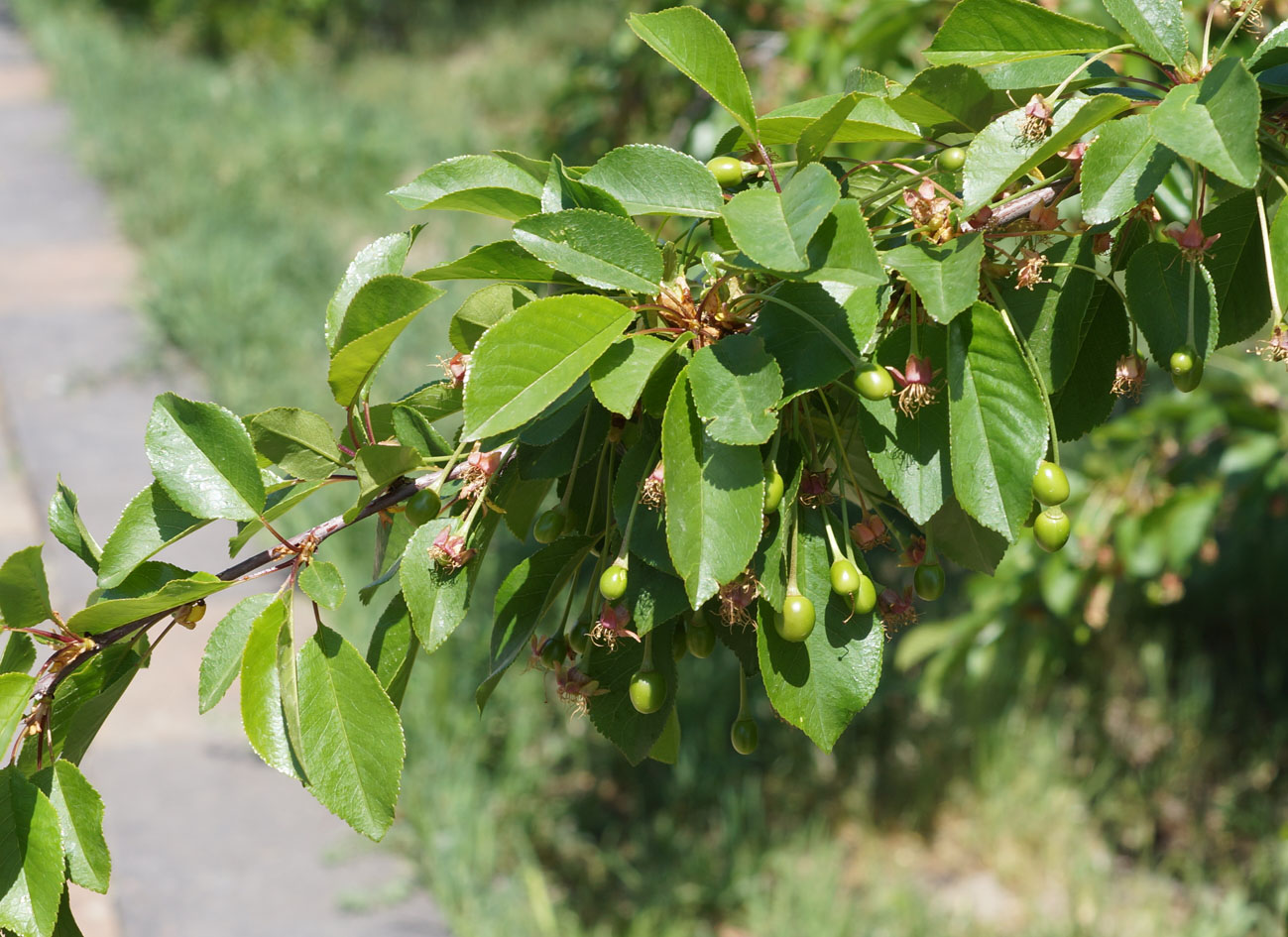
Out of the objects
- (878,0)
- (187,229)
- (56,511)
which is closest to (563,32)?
(187,229)

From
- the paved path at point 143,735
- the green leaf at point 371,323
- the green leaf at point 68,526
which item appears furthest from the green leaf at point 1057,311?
the paved path at point 143,735

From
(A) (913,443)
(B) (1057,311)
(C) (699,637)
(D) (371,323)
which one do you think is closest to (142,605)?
(D) (371,323)

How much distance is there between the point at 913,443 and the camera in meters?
0.59

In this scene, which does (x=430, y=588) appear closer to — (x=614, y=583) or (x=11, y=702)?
(x=614, y=583)

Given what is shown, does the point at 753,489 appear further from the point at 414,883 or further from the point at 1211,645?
the point at 1211,645

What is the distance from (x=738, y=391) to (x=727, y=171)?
179 millimetres

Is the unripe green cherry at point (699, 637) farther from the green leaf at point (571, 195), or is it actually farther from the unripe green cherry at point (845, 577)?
the green leaf at point (571, 195)

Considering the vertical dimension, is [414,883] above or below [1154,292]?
below

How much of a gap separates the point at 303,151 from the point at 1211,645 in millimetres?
5013

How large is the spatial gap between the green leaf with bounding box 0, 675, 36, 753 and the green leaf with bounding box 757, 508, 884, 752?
0.38 m

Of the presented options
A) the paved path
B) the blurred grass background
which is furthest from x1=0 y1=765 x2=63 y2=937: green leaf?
the paved path

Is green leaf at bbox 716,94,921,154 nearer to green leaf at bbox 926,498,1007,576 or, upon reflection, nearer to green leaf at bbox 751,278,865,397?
green leaf at bbox 751,278,865,397

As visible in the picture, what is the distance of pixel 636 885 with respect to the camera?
2.31 metres

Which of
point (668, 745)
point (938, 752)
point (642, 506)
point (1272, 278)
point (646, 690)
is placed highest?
point (1272, 278)
